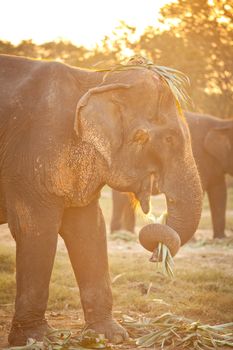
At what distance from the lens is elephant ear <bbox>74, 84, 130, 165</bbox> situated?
6102mm

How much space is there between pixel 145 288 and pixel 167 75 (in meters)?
3.03

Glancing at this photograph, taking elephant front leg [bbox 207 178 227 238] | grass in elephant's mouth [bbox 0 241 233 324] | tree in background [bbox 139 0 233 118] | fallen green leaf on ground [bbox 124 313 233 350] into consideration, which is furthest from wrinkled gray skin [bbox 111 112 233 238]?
fallen green leaf on ground [bbox 124 313 233 350]

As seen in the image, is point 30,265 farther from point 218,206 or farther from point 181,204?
point 218,206

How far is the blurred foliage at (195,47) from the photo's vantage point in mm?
20953

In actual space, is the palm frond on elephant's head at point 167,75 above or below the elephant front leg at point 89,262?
above

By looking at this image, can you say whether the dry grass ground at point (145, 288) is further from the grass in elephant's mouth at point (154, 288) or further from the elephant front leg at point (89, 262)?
the elephant front leg at point (89, 262)

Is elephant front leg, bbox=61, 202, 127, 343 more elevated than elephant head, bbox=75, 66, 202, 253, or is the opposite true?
elephant head, bbox=75, 66, 202, 253

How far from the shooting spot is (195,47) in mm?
22469

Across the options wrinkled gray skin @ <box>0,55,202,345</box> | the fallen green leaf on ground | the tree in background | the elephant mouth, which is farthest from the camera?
the tree in background

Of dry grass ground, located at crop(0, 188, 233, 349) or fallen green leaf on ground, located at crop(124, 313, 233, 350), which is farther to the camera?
dry grass ground, located at crop(0, 188, 233, 349)

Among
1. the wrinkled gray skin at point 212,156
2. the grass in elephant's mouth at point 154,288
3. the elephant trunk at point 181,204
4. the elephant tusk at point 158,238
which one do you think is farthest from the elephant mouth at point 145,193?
the wrinkled gray skin at point 212,156

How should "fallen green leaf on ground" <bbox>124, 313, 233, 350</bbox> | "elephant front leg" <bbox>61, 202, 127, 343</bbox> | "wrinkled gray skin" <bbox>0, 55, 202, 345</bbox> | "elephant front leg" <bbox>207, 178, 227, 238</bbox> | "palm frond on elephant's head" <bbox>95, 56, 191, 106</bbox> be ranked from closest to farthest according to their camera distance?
"wrinkled gray skin" <bbox>0, 55, 202, 345</bbox> → "fallen green leaf on ground" <bbox>124, 313, 233, 350</bbox> → "palm frond on elephant's head" <bbox>95, 56, 191, 106</bbox> → "elephant front leg" <bbox>61, 202, 127, 343</bbox> → "elephant front leg" <bbox>207, 178, 227, 238</bbox>

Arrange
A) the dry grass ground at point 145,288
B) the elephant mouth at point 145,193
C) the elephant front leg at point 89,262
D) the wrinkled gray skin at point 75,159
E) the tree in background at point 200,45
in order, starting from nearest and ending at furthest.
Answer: the wrinkled gray skin at point 75,159 < the elephant mouth at point 145,193 < the elephant front leg at point 89,262 < the dry grass ground at point 145,288 < the tree in background at point 200,45

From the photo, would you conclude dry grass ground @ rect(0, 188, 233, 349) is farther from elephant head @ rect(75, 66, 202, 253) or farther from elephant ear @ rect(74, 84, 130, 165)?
elephant ear @ rect(74, 84, 130, 165)
